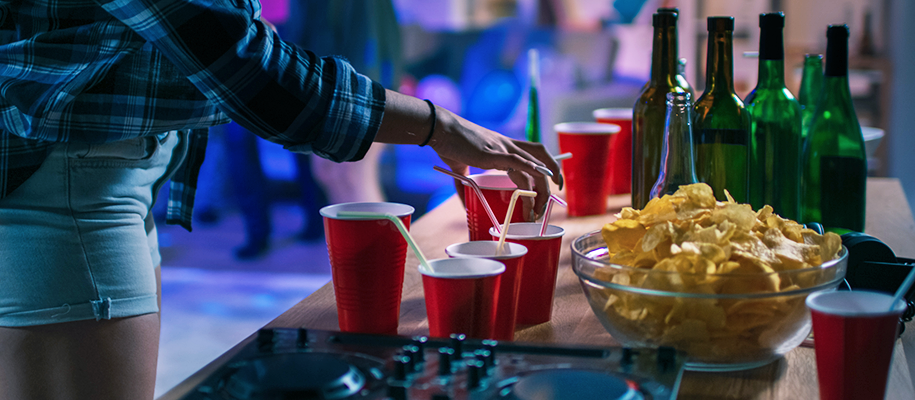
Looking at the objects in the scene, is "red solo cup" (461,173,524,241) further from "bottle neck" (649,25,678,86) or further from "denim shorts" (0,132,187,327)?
"denim shorts" (0,132,187,327)

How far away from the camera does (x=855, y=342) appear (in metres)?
0.48

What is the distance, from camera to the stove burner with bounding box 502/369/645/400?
1.50 feet

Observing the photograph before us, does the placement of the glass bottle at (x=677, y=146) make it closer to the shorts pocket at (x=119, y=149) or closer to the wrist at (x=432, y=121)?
the wrist at (x=432, y=121)

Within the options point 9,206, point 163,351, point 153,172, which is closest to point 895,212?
point 153,172

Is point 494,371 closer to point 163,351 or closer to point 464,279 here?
point 464,279

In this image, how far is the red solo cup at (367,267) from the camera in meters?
0.68

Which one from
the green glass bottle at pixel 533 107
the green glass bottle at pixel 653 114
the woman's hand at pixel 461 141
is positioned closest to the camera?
the woman's hand at pixel 461 141

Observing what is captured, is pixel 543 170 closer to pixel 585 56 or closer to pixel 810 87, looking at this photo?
pixel 810 87

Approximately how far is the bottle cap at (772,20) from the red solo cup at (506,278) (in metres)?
0.43

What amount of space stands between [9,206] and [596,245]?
0.71 m

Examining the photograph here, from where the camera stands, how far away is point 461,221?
125 cm

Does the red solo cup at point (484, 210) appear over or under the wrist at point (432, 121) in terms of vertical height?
under

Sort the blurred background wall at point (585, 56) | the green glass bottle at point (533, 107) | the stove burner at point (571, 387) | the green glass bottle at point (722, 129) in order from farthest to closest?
the blurred background wall at point (585, 56), the green glass bottle at point (533, 107), the green glass bottle at point (722, 129), the stove burner at point (571, 387)

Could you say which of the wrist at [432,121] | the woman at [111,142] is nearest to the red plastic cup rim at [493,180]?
the woman at [111,142]
